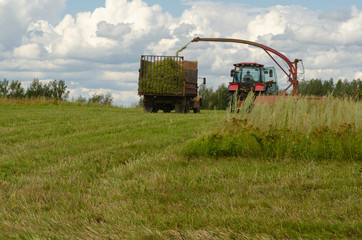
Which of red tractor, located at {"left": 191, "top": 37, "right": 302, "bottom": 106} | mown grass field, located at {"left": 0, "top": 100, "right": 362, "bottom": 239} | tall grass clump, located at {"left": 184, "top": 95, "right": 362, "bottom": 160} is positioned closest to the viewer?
mown grass field, located at {"left": 0, "top": 100, "right": 362, "bottom": 239}

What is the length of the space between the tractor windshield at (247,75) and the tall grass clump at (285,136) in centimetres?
1101

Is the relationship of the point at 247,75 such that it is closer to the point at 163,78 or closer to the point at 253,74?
the point at 253,74

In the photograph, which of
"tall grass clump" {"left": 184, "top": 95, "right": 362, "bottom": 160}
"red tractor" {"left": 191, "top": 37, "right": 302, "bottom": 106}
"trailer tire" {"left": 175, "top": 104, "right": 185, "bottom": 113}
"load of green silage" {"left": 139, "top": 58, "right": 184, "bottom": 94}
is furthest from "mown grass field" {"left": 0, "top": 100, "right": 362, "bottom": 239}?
"trailer tire" {"left": 175, "top": 104, "right": 185, "bottom": 113}

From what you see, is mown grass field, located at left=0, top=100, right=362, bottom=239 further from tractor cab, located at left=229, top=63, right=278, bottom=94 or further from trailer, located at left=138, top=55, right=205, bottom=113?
trailer, located at left=138, top=55, right=205, bottom=113

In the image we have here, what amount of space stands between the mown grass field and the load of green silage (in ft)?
46.4

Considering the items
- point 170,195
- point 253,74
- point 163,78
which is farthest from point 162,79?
point 170,195

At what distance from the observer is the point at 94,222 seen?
356cm

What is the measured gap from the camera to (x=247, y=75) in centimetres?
1902

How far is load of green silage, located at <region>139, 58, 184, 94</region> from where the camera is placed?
2170 cm

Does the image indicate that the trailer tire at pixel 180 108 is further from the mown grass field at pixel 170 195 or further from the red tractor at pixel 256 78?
the mown grass field at pixel 170 195

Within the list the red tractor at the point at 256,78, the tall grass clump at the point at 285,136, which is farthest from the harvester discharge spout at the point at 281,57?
the tall grass clump at the point at 285,136

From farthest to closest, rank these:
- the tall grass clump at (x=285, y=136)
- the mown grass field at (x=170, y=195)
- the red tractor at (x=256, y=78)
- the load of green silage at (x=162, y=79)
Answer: the load of green silage at (x=162, y=79) < the red tractor at (x=256, y=78) < the tall grass clump at (x=285, y=136) < the mown grass field at (x=170, y=195)

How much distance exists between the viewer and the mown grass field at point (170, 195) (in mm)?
3295

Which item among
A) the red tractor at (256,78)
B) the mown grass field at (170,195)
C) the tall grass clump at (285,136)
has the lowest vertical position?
the mown grass field at (170,195)
